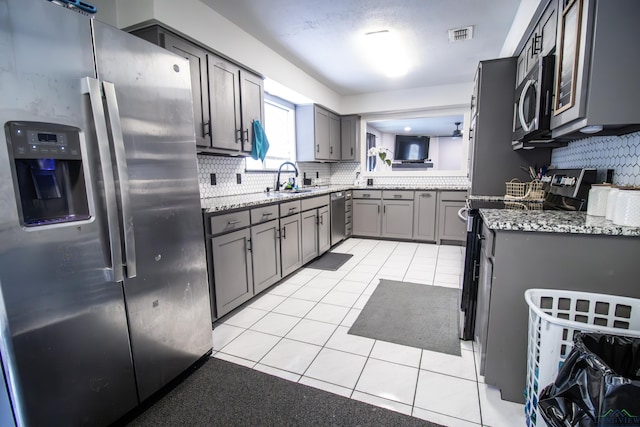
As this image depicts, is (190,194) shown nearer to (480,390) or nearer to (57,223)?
(57,223)

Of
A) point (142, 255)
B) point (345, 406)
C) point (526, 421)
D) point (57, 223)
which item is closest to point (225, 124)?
point (142, 255)

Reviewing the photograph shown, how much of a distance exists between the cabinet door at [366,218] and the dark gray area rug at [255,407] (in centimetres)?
358

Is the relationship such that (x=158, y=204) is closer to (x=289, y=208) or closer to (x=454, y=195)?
(x=289, y=208)

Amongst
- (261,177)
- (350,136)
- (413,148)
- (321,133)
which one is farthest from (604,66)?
(413,148)

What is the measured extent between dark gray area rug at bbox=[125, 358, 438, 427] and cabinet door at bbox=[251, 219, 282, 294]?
1.05m

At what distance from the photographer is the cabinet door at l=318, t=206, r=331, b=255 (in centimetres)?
392

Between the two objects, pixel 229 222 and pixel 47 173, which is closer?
→ pixel 47 173

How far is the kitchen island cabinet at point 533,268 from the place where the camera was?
4.22 feet

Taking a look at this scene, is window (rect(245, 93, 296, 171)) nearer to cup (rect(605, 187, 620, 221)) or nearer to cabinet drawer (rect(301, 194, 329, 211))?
cabinet drawer (rect(301, 194, 329, 211))

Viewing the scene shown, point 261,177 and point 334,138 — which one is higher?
point 334,138

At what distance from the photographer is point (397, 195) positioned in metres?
4.82

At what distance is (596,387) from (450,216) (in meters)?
3.91

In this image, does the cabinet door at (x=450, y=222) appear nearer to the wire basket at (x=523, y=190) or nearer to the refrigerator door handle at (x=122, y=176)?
the wire basket at (x=523, y=190)

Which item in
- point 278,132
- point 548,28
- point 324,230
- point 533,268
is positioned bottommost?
point 324,230
